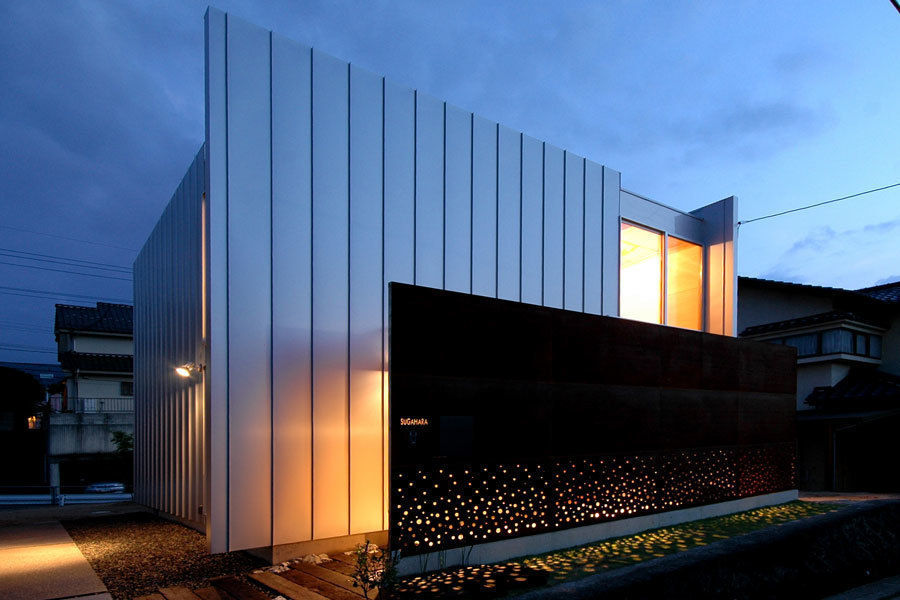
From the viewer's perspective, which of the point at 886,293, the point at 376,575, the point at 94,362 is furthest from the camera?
the point at 94,362

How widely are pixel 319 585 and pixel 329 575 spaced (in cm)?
32

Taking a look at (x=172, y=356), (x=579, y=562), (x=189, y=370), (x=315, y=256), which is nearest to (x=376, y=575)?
(x=579, y=562)

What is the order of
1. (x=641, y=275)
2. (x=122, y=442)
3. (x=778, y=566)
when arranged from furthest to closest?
(x=122, y=442) < (x=641, y=275) < (x=778, y=566)

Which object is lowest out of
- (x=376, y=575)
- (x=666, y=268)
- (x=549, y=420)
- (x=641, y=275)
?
(x=376, y=575)

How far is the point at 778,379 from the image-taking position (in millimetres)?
10805

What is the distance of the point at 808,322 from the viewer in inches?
659

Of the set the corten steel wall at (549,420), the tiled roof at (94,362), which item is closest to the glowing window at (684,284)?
the corten steel wall at (549,420)

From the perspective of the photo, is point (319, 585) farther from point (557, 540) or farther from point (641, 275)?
point (641, 275)

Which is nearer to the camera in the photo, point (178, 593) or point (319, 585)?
point (178, 593)

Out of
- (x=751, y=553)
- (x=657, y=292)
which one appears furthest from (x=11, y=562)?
(x=657, y=292)

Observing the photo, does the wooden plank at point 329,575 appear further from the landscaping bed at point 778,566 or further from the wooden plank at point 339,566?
the landscaping bed at point 778,566

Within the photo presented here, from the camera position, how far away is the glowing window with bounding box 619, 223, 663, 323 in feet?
35.4

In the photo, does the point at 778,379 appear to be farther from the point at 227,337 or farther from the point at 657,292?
the point at 227,337

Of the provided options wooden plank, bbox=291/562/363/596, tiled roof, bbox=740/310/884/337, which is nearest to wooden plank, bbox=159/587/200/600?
wooden plank, bbox=291/562/363/596
